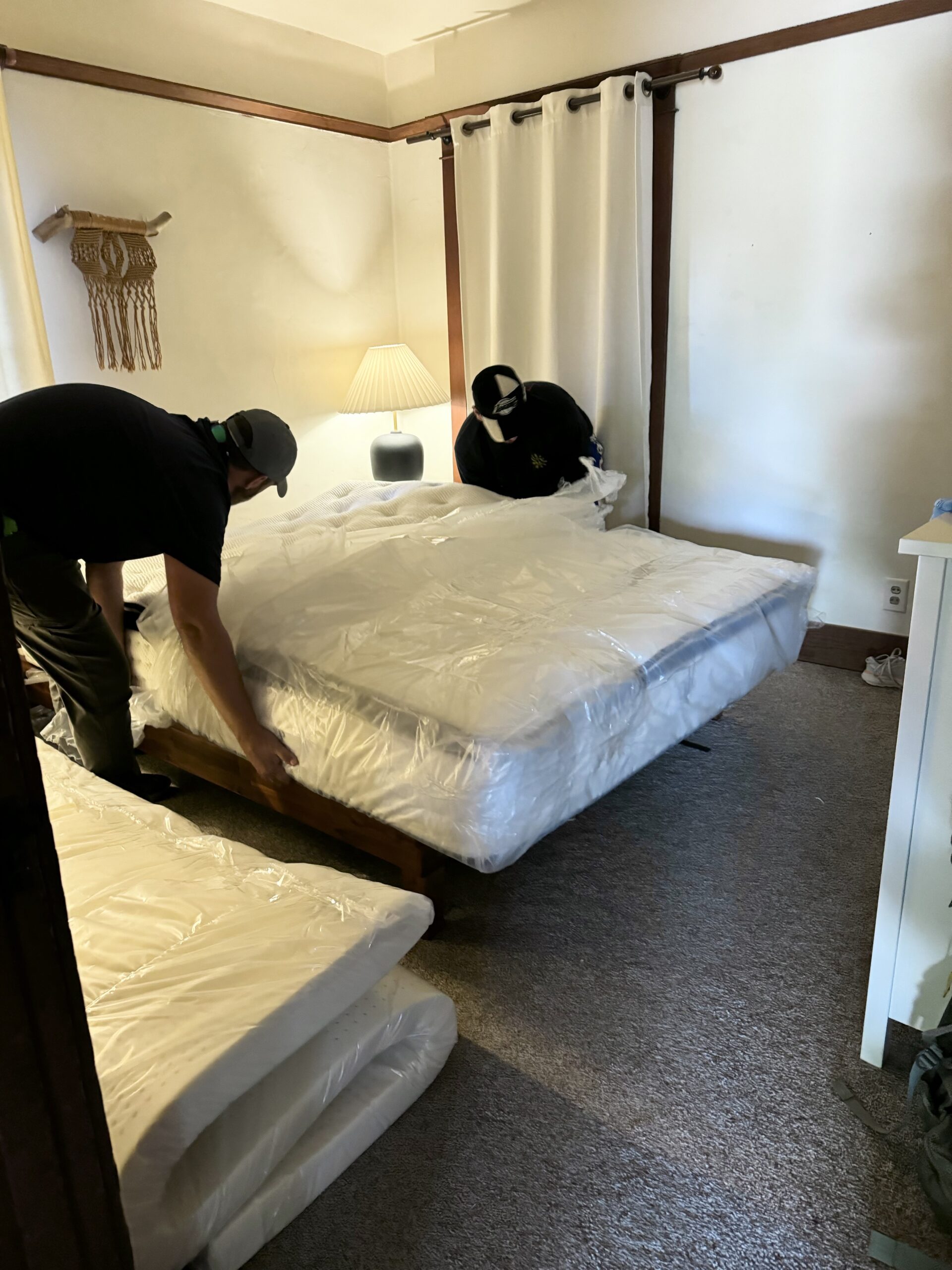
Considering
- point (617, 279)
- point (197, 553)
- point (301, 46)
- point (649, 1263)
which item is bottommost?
point (649, 1263)

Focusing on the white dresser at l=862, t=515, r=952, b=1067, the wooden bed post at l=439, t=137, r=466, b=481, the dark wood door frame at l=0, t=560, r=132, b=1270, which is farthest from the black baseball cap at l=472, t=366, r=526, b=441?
the dark wood door frame at l=0, t=560, r=132, b=1270

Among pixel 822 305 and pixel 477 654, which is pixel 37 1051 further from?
pixel 822 305

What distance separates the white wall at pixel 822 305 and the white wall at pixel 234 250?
1.57 meters

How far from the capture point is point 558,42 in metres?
3.37

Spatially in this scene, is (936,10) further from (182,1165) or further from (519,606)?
(182,1165)

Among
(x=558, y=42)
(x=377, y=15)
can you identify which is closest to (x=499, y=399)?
(x=558, y=42)

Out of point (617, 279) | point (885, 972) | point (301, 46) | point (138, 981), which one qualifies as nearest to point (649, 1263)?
point (885, 972)

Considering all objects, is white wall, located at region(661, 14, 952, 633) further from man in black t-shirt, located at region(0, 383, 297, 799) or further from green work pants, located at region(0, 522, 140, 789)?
green work pants, located at region(0, 522, 140, 789)

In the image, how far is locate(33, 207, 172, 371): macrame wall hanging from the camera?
9.75 ft

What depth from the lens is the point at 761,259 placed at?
3051 millimetres

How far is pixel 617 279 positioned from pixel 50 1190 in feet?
10.9

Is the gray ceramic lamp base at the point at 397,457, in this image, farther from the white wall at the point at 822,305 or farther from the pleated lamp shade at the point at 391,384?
the white wall at the point at 822,305

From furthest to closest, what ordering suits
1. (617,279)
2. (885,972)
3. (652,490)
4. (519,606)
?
(652,490) → (617,279) → (519,606) → (885,972)

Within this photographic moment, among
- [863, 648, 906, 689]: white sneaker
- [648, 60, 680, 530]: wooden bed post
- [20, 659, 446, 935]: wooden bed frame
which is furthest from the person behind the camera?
[648, 60, 680, 530]: wooden bed post
